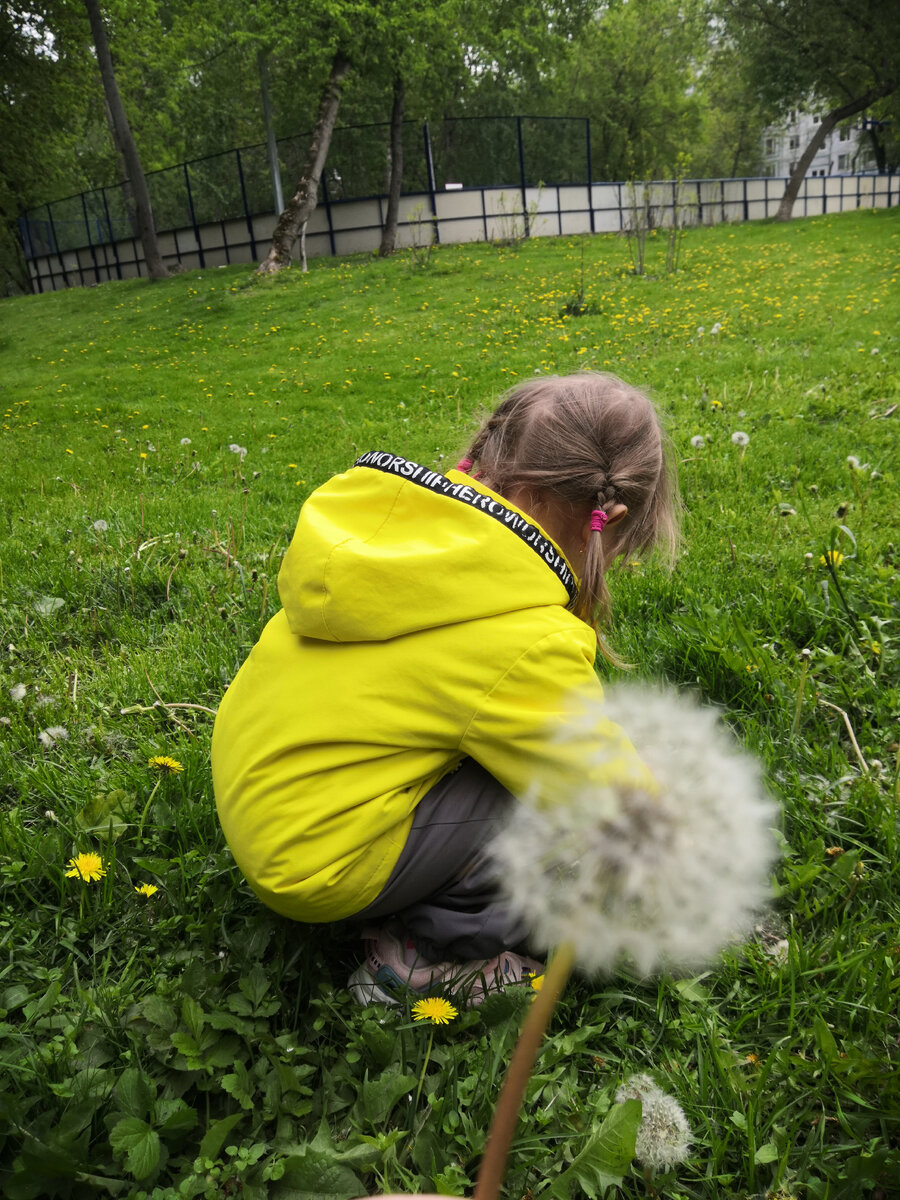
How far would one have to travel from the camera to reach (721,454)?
4254 millimetres

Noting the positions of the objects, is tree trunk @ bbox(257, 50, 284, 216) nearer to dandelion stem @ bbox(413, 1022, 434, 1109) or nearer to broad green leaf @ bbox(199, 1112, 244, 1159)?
dandelion stem @ bbox(413, 1022, 434, 1109)

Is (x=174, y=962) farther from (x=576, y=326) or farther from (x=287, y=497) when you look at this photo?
(x=576, y=326)

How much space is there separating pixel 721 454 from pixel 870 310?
5.58 meters

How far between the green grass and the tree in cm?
2061

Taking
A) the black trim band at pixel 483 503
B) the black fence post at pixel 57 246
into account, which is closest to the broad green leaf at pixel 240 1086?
the black trim band at pixel 483 503

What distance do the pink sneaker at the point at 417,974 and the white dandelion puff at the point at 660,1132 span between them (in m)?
0.32

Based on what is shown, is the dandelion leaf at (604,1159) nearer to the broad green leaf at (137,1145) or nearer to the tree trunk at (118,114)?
the broad green leaf at (137,1145)

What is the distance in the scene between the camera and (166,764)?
211cm

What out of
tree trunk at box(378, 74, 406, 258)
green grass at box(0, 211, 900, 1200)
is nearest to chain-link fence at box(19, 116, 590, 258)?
tree trunk at box(378, 74, 406, 258)

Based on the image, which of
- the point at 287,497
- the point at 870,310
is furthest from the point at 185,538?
the point at 870,310

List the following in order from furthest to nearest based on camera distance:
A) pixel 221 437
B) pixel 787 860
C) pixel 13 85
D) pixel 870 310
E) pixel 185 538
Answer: pixel 13 85, pixel 870 310, pixel 221 437, pixel 185 538, pixel 787 860

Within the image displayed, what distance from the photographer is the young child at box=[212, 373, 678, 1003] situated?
1465 mm

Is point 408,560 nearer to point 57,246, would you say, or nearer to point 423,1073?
point 423,1073

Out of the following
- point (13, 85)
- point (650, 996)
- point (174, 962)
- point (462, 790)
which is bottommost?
point (650, 996)
